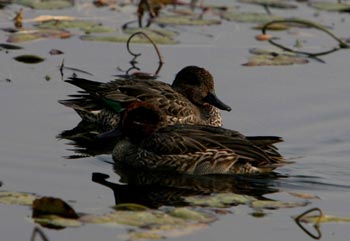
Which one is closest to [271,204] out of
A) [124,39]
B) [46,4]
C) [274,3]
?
[124,39]

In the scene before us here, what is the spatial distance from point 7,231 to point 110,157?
11.4ft

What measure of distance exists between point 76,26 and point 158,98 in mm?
3907

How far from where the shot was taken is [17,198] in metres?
11.7

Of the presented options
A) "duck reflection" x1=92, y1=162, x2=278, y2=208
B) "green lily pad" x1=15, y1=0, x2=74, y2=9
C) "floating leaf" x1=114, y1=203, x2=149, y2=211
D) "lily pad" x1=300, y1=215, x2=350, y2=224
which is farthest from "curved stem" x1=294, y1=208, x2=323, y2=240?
"green lily pad" x1=15, y1=0, x2=74, y2=9

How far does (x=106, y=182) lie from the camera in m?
13.1

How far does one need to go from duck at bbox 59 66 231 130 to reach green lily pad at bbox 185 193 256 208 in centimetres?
334

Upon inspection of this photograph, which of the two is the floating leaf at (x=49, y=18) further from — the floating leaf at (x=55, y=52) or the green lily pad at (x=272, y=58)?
the green lily pad at (x=272, y=58)

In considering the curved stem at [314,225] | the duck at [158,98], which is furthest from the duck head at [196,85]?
the curved stem at [314,225]

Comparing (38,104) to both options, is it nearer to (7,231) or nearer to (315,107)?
(315,107)

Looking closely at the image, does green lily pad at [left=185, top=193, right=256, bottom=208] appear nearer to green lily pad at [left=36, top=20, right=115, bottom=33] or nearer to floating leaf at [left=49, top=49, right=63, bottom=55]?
floating leaf at [left=49, top=49, right=63, bottom=55]

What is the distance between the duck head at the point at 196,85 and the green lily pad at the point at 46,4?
4.80m

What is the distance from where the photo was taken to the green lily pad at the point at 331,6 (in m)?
21.4

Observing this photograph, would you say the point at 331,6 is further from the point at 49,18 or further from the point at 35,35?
the point at 35,35

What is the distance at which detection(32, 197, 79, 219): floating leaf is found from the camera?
11156 millimetres
